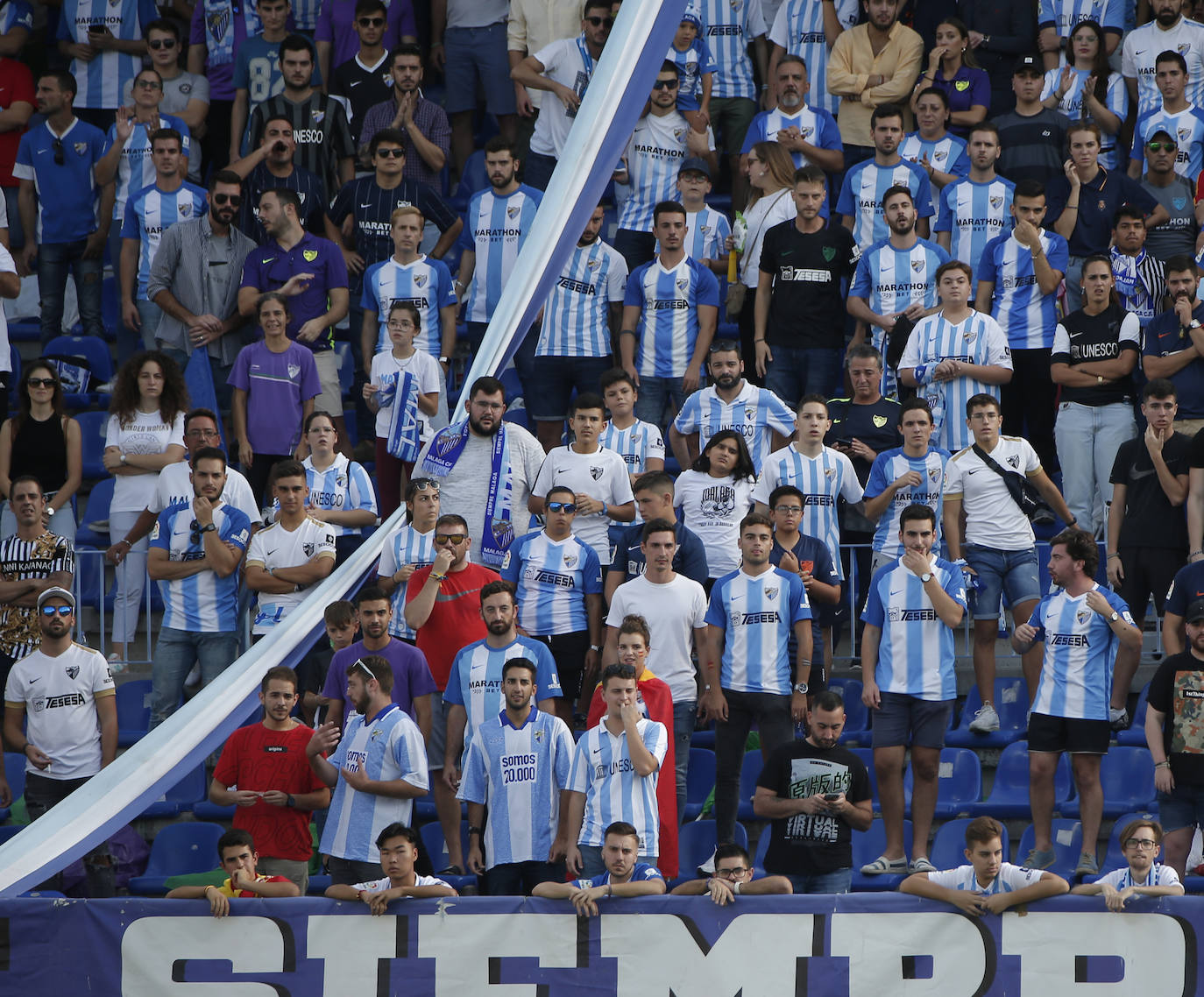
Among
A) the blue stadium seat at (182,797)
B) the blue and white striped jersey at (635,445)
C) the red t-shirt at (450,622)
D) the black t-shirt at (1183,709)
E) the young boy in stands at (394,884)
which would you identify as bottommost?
the blue stadium seat at (182,797)

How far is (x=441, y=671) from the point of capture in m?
9.09

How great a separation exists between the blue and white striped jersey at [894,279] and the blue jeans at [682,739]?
3.27m

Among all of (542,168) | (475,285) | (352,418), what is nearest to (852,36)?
(542,168)

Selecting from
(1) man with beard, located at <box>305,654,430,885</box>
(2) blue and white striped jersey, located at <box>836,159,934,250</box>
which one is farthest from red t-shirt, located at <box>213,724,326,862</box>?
(2) blue and white striped jersey, located at <box>836,159,934,250</box>

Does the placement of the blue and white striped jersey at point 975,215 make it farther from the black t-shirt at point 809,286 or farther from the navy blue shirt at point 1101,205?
the black t-shirt at point 809,286

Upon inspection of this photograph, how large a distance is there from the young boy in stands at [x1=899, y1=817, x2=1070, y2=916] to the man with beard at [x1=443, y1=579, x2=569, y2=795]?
6.82 feet

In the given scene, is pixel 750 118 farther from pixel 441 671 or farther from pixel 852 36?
pixel 441 671

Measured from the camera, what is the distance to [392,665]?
8594mm

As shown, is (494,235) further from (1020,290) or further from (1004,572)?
(1004,572)

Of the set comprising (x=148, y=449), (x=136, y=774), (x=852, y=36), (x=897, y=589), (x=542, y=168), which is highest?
(x=852, y=36)

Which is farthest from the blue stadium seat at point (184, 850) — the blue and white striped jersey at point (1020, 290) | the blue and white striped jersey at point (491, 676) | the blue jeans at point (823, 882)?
the blue and white striped jersey at point (1020, 290)

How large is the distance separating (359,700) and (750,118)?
675cm

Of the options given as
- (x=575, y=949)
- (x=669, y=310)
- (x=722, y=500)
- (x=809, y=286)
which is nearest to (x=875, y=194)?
(x=809, y=286)

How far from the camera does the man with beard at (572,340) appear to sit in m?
11.5
